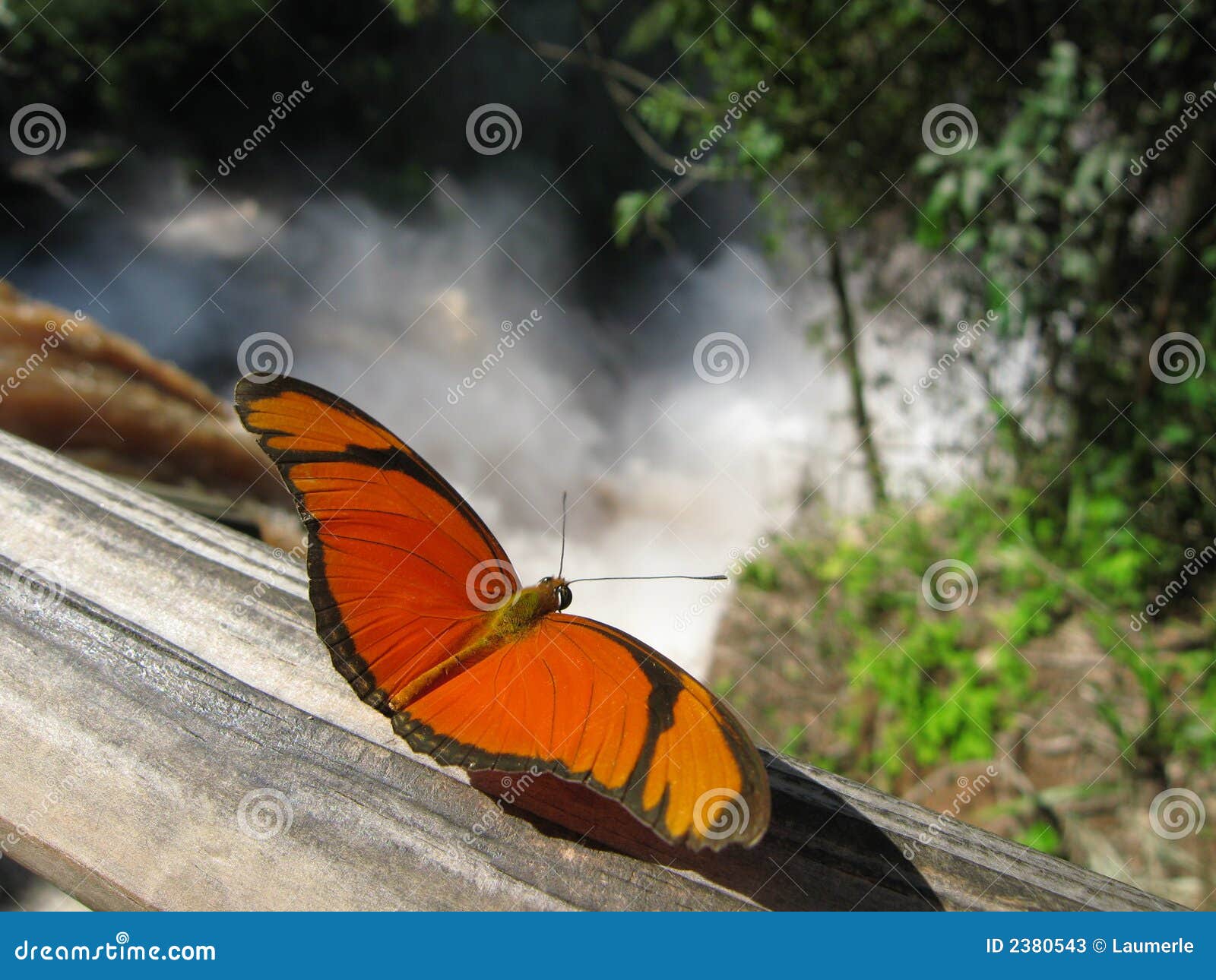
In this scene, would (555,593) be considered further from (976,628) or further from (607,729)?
(976,628)

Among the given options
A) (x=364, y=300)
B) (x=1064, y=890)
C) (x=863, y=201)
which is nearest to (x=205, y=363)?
(x=364, y=300)

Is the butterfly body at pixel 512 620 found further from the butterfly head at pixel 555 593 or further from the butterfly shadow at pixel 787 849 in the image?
the butterfly shadow at pixel 787 849

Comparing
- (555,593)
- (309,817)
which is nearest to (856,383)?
(555,593)

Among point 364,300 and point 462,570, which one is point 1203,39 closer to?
point 462,570

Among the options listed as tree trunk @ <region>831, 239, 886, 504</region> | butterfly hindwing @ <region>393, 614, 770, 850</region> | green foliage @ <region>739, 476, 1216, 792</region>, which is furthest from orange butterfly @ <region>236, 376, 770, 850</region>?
tree trunk @ <region>831, 239, 886, 504</region>

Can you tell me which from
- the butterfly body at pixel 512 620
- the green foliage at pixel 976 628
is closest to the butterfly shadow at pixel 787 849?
the butterfly body at pixel 512 620

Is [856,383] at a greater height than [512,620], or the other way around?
[856,383]

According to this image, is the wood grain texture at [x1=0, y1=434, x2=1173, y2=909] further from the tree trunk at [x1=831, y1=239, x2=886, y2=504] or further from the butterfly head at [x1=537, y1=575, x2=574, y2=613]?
the tree trunk at [x1=831, y1=239, x2=886, y2=504]

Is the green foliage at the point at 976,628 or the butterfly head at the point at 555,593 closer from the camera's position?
the butterfly head at the point at 555,593
